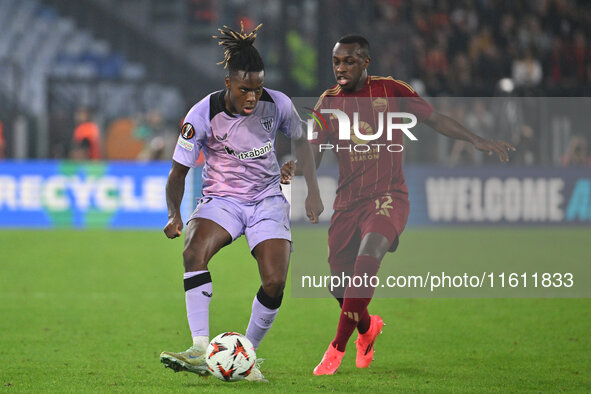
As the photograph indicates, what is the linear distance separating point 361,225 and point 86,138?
1188cm

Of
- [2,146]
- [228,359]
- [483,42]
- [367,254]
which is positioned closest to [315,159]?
[367,254]

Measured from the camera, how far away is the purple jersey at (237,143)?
222 inches

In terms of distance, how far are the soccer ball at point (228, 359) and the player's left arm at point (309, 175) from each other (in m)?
0.98

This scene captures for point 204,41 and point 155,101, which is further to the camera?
point 204,41

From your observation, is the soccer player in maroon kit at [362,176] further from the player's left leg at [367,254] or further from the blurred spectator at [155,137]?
the blurred spectator at [155,137]

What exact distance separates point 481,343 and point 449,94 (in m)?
10.8

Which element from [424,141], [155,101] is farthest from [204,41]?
[424,141]

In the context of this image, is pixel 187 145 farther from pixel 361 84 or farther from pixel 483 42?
pixel 483 42

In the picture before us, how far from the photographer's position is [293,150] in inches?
239

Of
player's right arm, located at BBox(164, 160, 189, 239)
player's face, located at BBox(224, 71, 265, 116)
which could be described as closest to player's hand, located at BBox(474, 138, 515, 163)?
player's face, located at BBox(224, 71, 265, 116)

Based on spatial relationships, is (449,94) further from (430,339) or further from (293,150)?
(293,150)

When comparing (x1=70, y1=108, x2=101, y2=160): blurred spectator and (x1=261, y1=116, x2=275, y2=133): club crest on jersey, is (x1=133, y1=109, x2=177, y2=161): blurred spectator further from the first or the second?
(x1=261, y1=116, x2=275, y2=133): club crest on jersey

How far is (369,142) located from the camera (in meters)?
6.14

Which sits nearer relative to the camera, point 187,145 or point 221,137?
point 187,145
